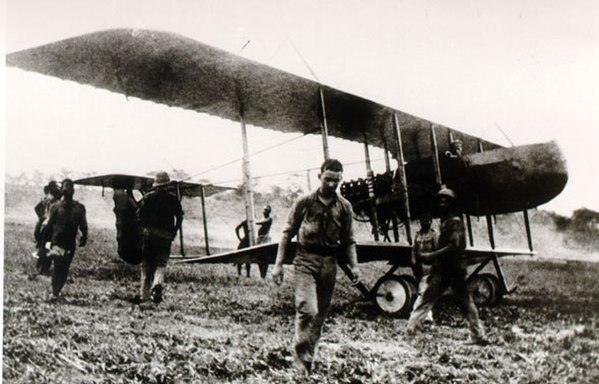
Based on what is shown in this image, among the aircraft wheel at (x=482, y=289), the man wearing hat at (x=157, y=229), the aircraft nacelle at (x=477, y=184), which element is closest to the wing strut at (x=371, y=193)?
the aircraft nacelle at (x=477, y=184)

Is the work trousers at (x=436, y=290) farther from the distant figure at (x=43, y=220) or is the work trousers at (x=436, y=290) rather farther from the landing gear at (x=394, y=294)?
the distant figure at (x=43, y=220)

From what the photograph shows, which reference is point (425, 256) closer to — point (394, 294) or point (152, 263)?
point (394, 294)

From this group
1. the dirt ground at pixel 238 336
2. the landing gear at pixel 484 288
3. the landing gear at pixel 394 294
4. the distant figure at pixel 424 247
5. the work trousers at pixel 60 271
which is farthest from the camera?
the landing gear at pixel 394 294

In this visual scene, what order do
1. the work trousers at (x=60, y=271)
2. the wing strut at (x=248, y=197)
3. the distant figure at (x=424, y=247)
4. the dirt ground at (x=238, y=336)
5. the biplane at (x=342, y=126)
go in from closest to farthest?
the dirt ground at (x=238, y=336) < the work trousers at (x=60, y=271) < the biplane at (x=342, y=126) < the distant figure at (x=424, y=247) < the wing strut at (x=248, y=197)

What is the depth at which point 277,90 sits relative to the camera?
3.77m

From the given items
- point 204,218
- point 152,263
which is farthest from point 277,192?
point 152,263

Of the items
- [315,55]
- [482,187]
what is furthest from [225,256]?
[482,187]

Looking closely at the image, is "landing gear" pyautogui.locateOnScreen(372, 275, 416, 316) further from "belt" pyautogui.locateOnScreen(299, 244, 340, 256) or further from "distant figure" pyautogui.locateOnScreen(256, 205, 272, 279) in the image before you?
"belt" pyautogui.locateOnScreen(299, 244, 340, 256)

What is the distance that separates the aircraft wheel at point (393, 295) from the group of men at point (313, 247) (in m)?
0.29

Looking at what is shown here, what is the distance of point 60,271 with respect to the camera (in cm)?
308

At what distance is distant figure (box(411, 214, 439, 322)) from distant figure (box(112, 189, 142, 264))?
1883 millimetres

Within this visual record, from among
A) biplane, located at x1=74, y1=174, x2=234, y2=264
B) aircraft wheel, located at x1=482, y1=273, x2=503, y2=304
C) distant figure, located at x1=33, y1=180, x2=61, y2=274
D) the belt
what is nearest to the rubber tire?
aircraft wheel, located at x1=482, y1=273, x2=503, y2=304

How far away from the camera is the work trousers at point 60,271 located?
303 cm

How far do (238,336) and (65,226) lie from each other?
130 centimetres
